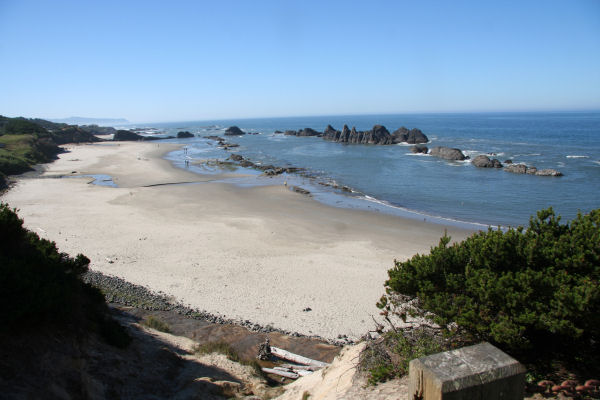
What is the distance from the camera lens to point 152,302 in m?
13.6

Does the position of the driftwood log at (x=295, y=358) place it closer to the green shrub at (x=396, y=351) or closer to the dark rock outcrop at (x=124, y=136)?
the green shrub at (x=396, y=351)

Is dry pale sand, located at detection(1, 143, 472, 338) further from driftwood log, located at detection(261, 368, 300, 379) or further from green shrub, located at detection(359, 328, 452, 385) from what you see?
green shrub, located at detection(359, 328, 452, 385)

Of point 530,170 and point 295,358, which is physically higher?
point 530,170

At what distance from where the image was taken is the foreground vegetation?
17.0 ft

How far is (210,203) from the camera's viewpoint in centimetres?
2956

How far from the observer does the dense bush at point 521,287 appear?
5.20 meters

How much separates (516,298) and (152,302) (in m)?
12.1

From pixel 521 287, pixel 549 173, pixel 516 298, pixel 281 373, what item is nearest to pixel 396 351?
pixel 516 298

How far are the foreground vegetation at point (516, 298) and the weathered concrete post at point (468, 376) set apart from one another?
2.76 m

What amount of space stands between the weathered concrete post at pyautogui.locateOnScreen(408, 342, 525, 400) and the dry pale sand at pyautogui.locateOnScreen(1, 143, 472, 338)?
30.5ft

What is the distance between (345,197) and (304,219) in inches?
337

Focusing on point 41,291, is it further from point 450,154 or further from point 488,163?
point 450,154

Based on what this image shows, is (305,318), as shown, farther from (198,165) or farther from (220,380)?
(198,165)

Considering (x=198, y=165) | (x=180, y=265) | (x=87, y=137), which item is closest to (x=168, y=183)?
(x=198, y=165)
